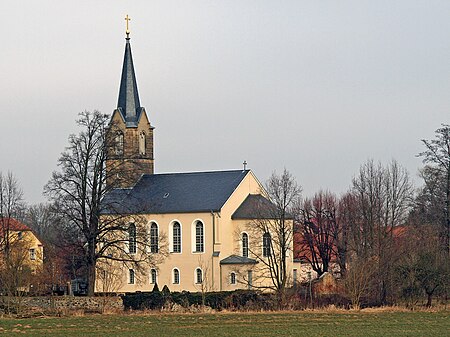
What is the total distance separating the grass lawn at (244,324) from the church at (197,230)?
23.9m

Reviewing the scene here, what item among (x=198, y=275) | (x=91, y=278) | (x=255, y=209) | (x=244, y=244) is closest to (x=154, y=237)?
(x=198, y=275)

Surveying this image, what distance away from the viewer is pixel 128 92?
262ft

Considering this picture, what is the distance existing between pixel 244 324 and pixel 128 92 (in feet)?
142

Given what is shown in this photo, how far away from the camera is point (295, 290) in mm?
58812

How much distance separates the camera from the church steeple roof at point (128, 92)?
79438 mm

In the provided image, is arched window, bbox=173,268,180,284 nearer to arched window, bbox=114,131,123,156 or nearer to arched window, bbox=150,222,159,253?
arched window, bbox=150,222,159,253

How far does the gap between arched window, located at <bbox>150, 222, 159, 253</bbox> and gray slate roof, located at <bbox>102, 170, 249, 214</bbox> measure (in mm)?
1160

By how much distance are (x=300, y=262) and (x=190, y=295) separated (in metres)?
22.9

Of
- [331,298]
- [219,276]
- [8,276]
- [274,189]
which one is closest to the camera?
[8,276]

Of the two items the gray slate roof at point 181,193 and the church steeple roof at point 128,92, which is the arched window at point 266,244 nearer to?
the gray slate roof at point 181,193

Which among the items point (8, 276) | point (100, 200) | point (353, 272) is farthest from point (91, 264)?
point (353, 272)

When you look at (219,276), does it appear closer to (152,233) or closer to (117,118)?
(152,233)

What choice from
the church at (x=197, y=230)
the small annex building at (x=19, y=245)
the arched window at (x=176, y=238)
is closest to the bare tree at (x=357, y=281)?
the church at (x=197, y=230)

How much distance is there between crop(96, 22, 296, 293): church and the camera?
70625mm
